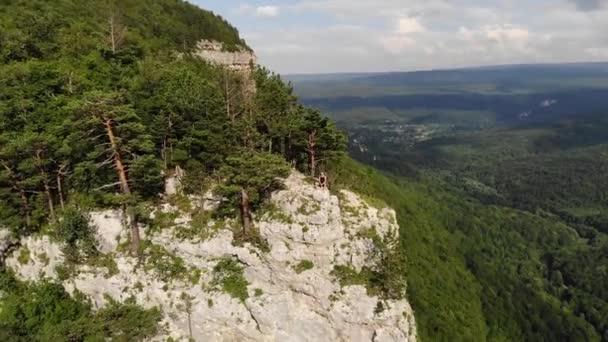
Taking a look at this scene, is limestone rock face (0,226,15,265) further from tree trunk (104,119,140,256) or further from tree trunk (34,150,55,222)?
tree trunk (104,119,140,256)

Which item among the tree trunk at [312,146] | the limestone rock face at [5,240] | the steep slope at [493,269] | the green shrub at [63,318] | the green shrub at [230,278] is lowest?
the steep slope at [493,269]

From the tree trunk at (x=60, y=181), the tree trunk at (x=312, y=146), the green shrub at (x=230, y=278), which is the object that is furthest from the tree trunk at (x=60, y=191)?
the tree trunk at (x=312, y=146)

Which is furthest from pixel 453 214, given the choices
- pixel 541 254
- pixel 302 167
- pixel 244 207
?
pixel 244 207

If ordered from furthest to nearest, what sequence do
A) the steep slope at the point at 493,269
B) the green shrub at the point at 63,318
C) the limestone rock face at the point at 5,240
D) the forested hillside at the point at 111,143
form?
the steep slope at the point at 493,269, the limestone rock face at the point at 5,240, the forested hillside at the point at 111,143, the green shrub at the point at 63,318

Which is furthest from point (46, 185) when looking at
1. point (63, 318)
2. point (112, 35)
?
point (112, 35)

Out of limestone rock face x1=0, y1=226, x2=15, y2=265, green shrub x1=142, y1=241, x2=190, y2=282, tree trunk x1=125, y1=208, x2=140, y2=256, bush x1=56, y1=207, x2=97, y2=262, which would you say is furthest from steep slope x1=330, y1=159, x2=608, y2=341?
limestone rock face x1=0, y1=226, x2=15, y2=265

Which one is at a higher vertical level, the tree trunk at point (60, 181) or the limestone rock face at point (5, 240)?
the tree trunk at point (60, 181)

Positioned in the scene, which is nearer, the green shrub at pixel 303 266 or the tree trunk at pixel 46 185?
the green shrub at pixel 303 266

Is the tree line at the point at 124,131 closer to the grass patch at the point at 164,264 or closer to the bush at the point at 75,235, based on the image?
the grass patch at the point at 164,264
